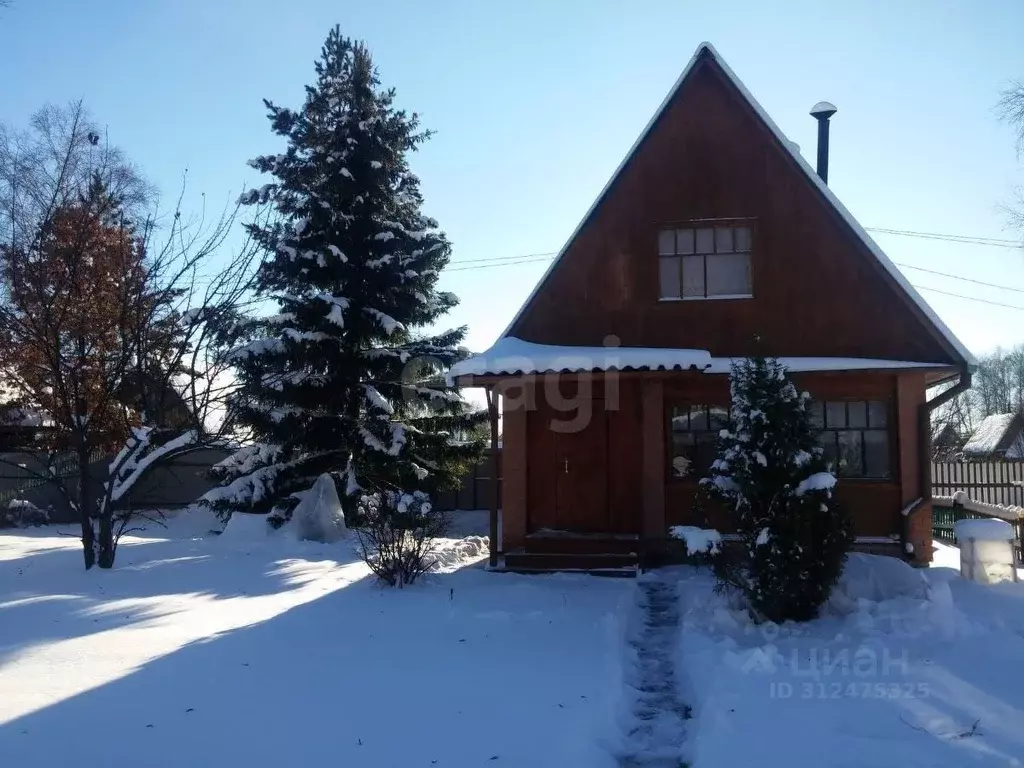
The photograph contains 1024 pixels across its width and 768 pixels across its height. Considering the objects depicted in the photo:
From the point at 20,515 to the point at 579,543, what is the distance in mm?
15140

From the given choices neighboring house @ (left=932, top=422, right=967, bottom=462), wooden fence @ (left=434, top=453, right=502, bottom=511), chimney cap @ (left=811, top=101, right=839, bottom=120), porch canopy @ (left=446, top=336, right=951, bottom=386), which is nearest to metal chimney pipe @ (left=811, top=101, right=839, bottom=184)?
chimney cap @ (left=811, top=101, right=839, bottom=120)

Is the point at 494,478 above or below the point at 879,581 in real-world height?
above

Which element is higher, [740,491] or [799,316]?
[799,316]

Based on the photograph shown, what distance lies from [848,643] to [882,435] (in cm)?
529

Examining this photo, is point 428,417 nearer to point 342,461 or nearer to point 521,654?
point 342,461

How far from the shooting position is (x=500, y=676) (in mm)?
5801

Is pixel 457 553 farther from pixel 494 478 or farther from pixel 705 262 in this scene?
pixel 705 262

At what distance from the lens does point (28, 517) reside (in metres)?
19.3

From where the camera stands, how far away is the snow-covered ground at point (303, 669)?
4.51 m

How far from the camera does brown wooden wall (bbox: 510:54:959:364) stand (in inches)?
426

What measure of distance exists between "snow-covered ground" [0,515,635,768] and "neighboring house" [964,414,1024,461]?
1495 inches

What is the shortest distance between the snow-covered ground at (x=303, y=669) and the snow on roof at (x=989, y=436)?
1513 inches

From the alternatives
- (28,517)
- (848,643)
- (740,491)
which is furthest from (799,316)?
(28,517)

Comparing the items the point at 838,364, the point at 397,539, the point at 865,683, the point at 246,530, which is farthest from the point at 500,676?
the point at 246,530
